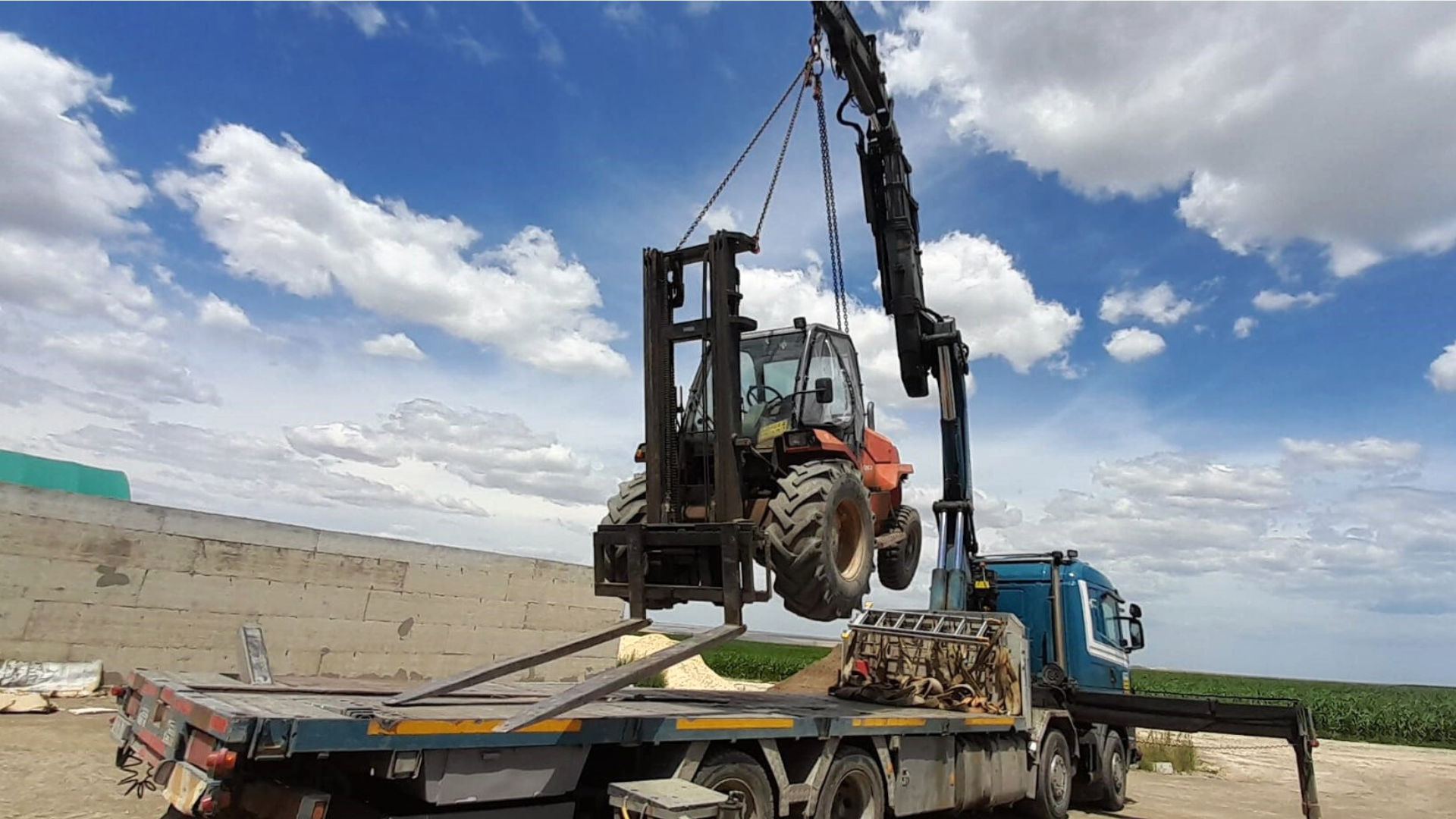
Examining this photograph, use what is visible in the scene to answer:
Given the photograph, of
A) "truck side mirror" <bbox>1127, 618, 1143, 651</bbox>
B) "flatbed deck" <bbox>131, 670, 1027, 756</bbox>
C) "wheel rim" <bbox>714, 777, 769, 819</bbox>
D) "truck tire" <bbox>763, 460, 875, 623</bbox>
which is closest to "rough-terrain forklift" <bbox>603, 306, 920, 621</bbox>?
"truck tire" <bbox>763, 460, 875, 623</bbox>

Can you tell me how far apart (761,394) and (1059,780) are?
5.60m

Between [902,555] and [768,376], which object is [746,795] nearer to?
[768,376]

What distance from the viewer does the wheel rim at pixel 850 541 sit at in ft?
23.6

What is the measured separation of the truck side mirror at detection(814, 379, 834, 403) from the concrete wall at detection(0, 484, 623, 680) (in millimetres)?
8446

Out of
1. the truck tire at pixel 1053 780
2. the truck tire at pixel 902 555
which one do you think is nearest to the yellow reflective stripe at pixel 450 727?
the truck tire at pixel 902 555

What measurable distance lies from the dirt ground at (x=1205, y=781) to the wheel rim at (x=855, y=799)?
530 cm

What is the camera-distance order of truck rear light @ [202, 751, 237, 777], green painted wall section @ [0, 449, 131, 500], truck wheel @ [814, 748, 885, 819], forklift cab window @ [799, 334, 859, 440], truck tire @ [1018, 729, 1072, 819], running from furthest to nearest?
green painted wall section @ [0, 449, 131, 500] → truck tire @ [1018, 729, 1072, 819] → forklift cab window @ [799, 334, 859, 440] → truck wheel @ [814, 748, 885, 819] → truck rear light @ [202, 751, 237, 777]

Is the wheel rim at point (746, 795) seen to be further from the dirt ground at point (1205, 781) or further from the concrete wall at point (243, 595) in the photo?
the concrete wall at point (243, 595)

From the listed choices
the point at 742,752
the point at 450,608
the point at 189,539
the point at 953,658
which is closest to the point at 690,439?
the point at 742,752

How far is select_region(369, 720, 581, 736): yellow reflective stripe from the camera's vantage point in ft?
12.8

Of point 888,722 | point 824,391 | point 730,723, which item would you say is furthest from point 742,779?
point 824,391

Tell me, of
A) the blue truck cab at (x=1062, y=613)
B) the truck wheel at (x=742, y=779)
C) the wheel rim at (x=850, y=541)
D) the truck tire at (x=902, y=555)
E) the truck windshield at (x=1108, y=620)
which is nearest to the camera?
the truck wheel at (x=742, y=779)

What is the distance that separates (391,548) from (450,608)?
1465mm

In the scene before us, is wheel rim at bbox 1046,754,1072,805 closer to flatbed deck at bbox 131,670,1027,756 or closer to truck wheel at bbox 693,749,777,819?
flatbed deck at bbox 131,670,1027,756
